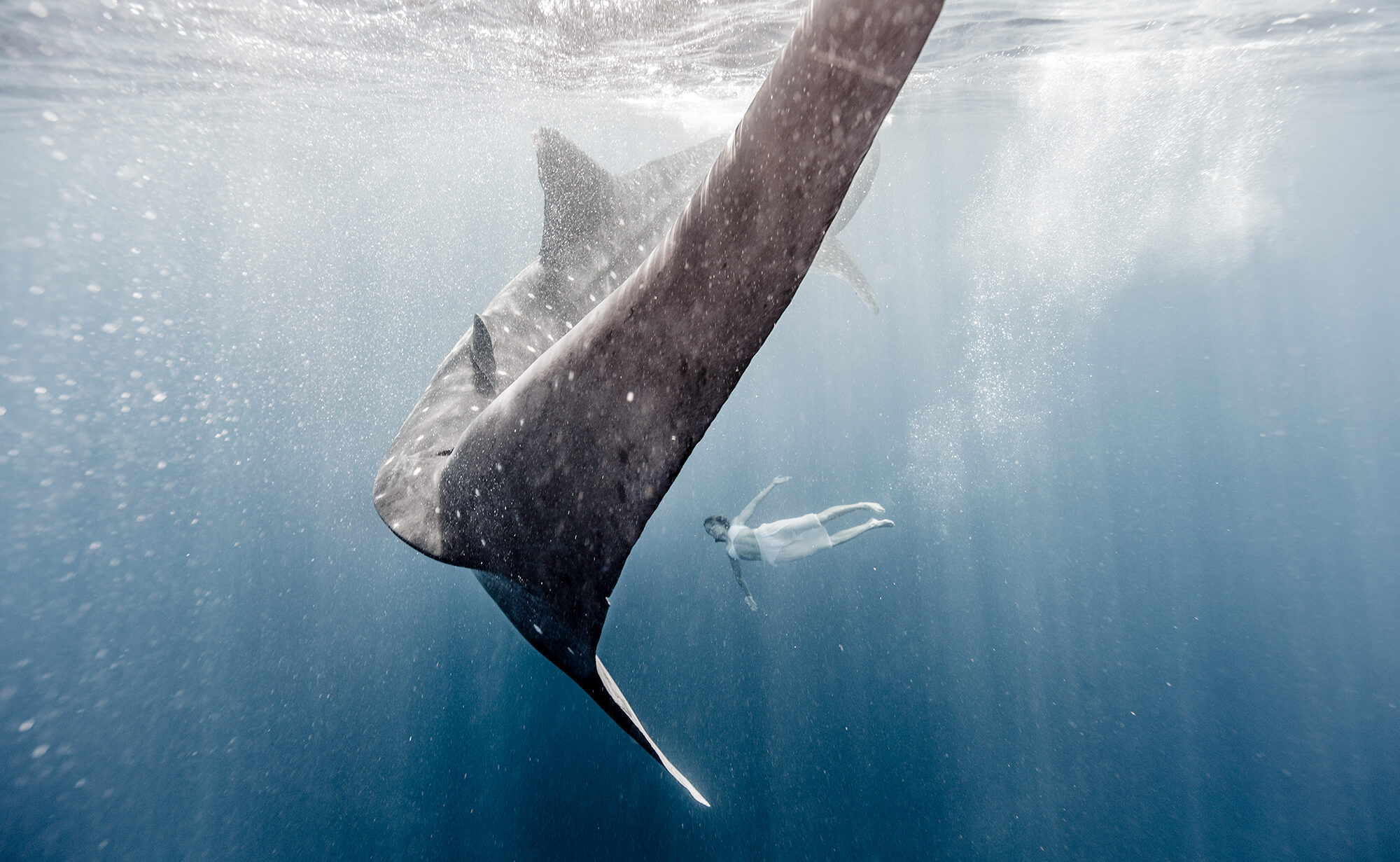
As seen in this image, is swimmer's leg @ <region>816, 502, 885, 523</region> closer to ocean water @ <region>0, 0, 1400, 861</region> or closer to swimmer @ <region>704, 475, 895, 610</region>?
swimmer @ <region>704, 475, 895, 610</region>

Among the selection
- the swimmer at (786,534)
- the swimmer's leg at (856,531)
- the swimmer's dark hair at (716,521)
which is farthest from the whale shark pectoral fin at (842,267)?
the swimmer's dark hair at (716,521)

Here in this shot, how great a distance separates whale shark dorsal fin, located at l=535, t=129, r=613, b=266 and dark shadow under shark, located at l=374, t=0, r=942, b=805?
2.39m

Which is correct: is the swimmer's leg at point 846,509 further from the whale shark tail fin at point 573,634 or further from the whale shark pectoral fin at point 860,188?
the whale shark tail fin at point 573,634

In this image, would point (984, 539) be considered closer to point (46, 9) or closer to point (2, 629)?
point (46, 9)

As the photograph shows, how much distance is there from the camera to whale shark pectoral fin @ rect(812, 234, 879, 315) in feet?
24.5

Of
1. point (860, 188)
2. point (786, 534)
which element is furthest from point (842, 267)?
point (786, 534)

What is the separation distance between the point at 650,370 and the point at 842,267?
290 inches

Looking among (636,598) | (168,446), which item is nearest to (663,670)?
(636,598)

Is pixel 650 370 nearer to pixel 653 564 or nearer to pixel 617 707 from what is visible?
pixel 617 707

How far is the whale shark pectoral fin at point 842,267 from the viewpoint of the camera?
24.5 feet

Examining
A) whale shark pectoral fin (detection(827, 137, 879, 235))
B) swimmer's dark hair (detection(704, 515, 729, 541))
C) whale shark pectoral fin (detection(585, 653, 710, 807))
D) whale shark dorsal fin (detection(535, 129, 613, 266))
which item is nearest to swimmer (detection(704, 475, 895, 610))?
→ swimmer's dark hair (detection(704, 515, 729, 541))

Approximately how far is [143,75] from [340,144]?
11782mm

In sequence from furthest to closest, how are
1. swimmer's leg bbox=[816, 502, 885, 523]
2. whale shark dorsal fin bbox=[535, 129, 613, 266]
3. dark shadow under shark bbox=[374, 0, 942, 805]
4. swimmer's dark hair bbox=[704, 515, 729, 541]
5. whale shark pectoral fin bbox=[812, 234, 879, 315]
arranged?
1. swimmer's dark hair bbox=[704, 515, 729, 541]
2. swimmer's leg bbox=[816, 502, 885, 523]
3. whale shark pectoral fin bbox=[812, 234, 879, 315]
4. whale shark dorsal fin bbox=[535, 129, 613, 266]
5. dark shadow under shark bbox=[374, 0, 942, 805]

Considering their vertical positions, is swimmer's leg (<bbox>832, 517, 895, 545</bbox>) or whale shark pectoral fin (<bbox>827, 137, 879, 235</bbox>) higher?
whale shark pectoral fin (<bbox>827, 137, 879, 235</bbox>)
